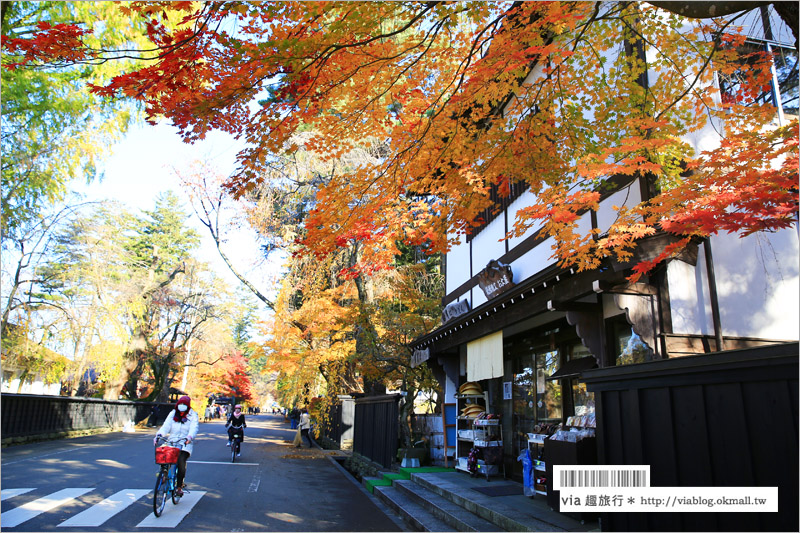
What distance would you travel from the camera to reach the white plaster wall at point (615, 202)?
283 inches

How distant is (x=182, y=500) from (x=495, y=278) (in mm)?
7831

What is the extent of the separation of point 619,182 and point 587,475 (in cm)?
504

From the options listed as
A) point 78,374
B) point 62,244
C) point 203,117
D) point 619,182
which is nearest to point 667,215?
point 619,182

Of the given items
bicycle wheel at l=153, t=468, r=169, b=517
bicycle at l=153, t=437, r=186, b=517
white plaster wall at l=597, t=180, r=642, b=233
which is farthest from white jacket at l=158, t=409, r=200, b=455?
white plaster wall at l=597, t=180, r=642, b=233

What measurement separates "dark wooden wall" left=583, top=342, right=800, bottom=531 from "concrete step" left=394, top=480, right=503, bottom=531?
3492mm

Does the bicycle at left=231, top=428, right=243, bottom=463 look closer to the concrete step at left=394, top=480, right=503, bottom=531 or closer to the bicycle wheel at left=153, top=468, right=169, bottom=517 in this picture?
the concrete step at left=394, top=480, right=503, bottom=531

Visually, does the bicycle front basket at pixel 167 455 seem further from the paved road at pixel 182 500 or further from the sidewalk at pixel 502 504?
the sidewalk at pixel 502 504

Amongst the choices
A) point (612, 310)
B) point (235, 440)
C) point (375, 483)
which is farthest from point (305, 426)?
point (612, 310)

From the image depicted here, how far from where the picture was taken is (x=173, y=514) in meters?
7.59

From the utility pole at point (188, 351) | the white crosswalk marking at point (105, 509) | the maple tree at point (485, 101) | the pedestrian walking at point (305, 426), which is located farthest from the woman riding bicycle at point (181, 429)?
the utility pole at point (188, 351)

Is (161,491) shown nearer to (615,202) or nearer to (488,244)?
(615,202)

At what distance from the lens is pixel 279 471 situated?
14234 millimetres

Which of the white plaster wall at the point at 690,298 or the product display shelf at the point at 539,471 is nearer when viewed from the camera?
the white plaster wall at the point at 690,298

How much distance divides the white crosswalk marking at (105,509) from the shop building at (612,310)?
685 cm
